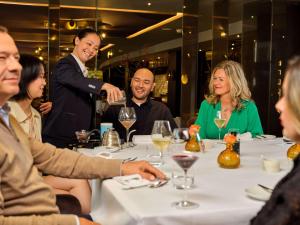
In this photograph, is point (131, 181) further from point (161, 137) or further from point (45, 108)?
point (45, 108)

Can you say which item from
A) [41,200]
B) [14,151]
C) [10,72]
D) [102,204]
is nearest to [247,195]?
[102,204]

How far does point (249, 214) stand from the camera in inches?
61.2

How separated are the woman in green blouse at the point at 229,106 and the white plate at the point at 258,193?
196 cm

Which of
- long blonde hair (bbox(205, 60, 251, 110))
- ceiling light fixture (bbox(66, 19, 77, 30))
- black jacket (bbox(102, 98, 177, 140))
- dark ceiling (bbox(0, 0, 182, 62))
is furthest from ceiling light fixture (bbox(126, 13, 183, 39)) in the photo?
black jacket (bbox(102, 98, 177, 140))

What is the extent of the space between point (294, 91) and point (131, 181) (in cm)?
91

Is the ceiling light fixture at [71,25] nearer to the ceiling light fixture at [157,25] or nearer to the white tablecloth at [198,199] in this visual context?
the ceiling light fixture at [157,25]

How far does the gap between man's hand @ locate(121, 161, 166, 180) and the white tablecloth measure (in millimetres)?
99

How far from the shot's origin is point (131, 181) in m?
1.86

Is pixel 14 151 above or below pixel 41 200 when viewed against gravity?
above

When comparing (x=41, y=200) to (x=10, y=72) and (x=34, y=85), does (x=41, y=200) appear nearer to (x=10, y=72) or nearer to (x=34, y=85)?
(x=10, y=72)

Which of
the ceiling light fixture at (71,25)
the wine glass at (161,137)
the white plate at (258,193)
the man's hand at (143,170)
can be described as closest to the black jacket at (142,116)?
the wine glass at (161,137)

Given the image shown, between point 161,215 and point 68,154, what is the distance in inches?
30.9

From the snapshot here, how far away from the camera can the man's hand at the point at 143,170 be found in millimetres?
1935

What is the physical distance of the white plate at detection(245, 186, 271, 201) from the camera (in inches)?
63.9
